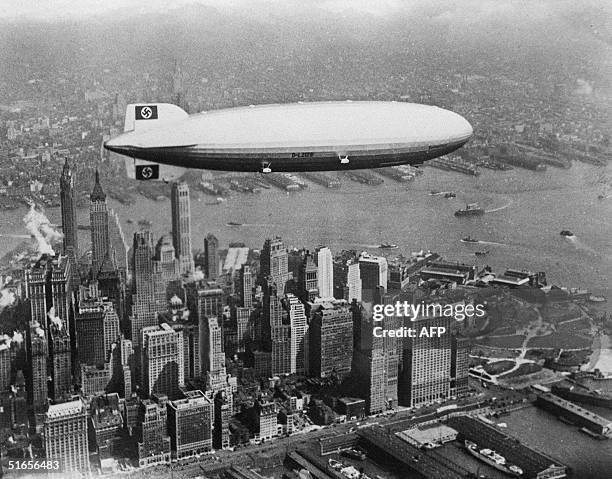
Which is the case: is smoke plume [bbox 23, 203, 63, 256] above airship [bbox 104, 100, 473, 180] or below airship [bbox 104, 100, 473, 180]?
below

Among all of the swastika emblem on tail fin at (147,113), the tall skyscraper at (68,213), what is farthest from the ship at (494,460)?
the tall skyscraper at (68,213)

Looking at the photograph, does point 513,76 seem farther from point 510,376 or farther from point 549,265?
point 510,376

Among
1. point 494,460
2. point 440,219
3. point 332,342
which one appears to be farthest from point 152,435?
point 440,219

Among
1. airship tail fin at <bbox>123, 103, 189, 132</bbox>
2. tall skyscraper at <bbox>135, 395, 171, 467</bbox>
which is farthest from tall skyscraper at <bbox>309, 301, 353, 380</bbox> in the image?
airship tail fin at <bbox>123, 103, 189, 132</bbox>

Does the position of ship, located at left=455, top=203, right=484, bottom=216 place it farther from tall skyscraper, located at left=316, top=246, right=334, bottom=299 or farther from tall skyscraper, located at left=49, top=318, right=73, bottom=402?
tall skyscraper, located at left=49, top=318, right=73, bottom=402

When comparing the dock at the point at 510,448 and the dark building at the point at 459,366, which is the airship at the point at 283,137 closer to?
the dark building at the point at 459,366
